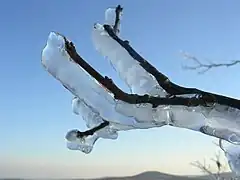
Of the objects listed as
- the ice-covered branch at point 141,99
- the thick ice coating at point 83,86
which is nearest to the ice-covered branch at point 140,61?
the ice-covered branch at point 141,99

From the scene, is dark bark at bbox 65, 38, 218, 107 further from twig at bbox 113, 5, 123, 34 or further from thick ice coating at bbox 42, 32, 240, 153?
twig at bbox 113, 5, 123, 34

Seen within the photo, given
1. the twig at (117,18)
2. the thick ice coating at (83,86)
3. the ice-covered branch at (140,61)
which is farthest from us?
the twig at (117,18)

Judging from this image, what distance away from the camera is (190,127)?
2633mm

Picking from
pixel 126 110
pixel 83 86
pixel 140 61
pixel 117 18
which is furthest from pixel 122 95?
pixel 117 18

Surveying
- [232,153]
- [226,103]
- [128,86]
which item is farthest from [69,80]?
[232,153]

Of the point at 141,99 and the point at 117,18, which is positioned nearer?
the point at 141,99

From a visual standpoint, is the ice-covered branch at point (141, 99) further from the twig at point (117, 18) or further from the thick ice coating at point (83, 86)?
the twig at point (117, 18)

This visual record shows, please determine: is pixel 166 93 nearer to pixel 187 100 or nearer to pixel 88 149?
pixel 187 100

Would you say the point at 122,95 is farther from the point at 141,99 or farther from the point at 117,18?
the point at 117,18

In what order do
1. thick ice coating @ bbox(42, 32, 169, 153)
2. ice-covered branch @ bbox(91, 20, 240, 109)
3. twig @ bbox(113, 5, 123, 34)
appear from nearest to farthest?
thick ice coating @ bbox(42, 32, 169, 153) < ice-covered branch @ bbox(91, 20, 240, 109) < twig @ bbox(113, 5, 123, 34)

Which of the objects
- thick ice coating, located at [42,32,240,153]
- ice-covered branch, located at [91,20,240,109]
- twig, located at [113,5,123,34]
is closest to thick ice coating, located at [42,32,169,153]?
thick ice coating, located at [42,32,240,153]

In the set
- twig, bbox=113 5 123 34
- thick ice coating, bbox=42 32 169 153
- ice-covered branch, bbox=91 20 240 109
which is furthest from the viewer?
twig, bbox=113 5 123 34

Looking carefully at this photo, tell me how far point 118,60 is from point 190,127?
2.16 feet

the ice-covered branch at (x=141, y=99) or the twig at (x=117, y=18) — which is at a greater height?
the twig at (x=117, y=18)
